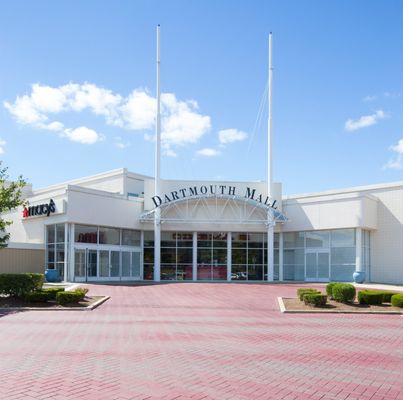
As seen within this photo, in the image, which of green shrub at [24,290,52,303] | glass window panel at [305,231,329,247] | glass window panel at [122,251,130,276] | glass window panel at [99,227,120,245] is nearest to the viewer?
green shrub at [24,290,52,303]

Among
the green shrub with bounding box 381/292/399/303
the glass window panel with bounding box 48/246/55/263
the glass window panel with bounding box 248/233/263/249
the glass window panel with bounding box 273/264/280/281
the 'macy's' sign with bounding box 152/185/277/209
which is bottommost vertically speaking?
the glass window panel with bounding box 273/264/280/281

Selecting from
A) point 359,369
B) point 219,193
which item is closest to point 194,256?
point 219,193

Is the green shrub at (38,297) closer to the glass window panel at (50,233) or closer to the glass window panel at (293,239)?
the glass window panel at (50,233)

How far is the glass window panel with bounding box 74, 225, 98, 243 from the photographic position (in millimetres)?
31578

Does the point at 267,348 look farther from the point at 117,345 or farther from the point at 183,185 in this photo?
the point at 183,185

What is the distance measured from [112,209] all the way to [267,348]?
2382 cm

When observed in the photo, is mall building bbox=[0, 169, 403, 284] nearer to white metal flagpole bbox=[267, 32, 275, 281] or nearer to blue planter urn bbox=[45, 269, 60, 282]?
white metal flagpole bbox=[267, 32, 275, 281]

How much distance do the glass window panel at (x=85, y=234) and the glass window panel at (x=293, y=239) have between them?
515 inches

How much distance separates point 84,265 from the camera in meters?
31.7

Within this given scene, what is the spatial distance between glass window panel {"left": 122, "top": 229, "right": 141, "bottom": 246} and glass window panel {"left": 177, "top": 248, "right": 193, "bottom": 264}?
9.74 feet

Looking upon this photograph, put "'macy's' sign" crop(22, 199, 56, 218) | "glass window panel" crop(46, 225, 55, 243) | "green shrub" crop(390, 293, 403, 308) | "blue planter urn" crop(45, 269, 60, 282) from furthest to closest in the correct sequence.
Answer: "glass window panel" crop(46, 225, 55, 243) → "'macy's' sign" crop(22, 199, 56, 218) → "blue planter urn" crop(45, 269, 60, 282) → "green shrub" crop(390, 293, 403, 308)

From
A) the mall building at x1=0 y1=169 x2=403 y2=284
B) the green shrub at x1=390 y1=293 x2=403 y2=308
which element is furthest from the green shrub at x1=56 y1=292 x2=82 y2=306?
the mall building at x1=0 y1=169 x2=403 y2=284

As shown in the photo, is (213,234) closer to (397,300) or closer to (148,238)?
(148,238)

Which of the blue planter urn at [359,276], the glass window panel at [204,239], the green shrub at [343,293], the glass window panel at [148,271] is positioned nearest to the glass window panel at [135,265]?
the glass window panel at [148,271]
